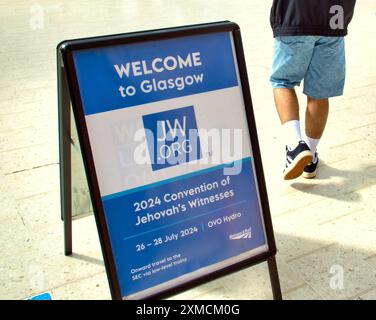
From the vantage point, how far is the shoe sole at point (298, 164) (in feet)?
8.04

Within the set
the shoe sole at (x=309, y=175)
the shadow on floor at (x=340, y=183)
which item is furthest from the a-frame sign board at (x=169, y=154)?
the shoe sole at (x=309, y=175)

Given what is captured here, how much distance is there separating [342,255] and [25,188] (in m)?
1.89

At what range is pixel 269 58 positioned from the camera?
504 cm

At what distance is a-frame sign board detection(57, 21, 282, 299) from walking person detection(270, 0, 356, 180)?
93cm

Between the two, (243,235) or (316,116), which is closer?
(243,235)

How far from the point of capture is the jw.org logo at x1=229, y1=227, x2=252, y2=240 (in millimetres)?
1690

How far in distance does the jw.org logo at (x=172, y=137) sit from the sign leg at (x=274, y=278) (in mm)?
555

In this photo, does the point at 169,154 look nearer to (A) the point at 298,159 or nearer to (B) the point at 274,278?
(B) the point at 274,278

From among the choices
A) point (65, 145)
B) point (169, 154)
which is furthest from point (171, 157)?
point (65, 145)

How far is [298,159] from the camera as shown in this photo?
246cm

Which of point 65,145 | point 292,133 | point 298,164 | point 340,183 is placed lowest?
point 340,183

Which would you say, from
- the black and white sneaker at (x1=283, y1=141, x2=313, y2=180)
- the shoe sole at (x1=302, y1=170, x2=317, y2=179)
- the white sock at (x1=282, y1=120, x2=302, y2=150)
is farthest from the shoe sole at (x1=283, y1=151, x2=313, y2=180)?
the shoe sole at (x1=302, y1=170, x2=317, y2=179)

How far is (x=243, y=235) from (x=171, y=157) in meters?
0.43

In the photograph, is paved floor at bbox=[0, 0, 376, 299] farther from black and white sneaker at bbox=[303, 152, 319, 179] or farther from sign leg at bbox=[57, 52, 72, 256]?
sign leg at bbox=[57, 52, 72, 256]
